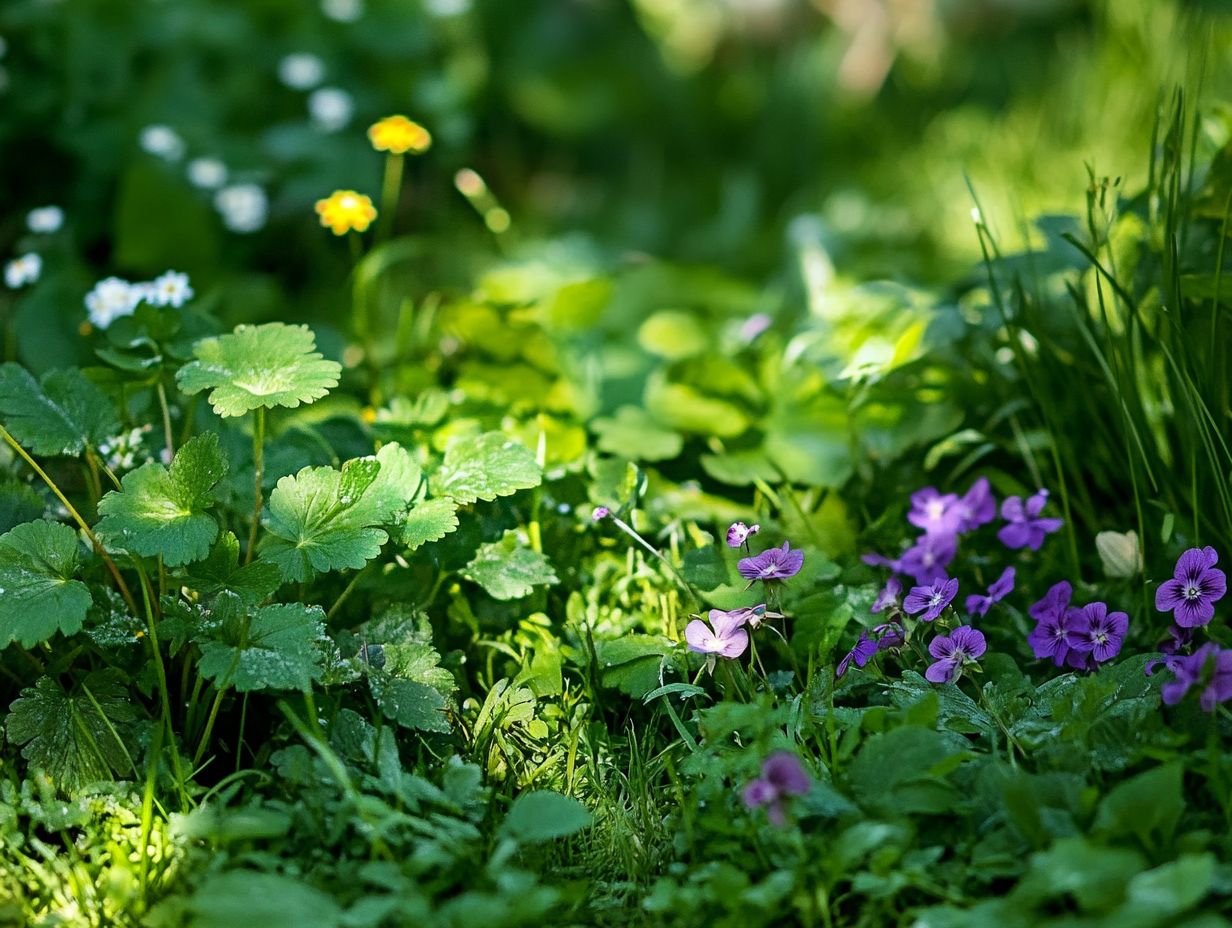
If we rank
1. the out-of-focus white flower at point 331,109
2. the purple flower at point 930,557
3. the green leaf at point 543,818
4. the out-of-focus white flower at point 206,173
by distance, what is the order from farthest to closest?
the out-of-focus white flower at point 331,109 < the out-of-focus white flower at point 206,173 < the purple flower at point 930,557 < the green leaf at point 543,818

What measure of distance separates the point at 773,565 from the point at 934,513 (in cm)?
39

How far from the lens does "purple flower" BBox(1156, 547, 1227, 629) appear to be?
138cm

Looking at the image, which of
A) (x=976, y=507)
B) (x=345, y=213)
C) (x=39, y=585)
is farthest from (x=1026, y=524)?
(x=39, y=585)

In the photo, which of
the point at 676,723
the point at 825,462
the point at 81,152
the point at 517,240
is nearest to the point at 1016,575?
the point at 825,462

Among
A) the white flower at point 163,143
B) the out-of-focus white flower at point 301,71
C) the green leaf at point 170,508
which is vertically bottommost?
the green leaf at point 170,508

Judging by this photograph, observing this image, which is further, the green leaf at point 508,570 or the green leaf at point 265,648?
Answer: the green leaf at point 508,570

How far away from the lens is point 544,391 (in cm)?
209

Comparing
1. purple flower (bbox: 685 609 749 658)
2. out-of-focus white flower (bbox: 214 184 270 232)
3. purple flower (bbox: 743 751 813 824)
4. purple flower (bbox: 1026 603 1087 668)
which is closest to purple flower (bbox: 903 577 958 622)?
purple flower (bbox: 1026 603 1087 668)

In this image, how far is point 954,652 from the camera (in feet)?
4.65

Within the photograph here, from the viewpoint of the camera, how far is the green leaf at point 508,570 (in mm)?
1549

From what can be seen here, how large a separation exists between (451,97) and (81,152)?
37.4 inches

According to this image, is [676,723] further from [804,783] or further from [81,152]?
[81,152]

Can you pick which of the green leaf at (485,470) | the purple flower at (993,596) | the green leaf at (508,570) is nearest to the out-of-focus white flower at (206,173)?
the green leaf at (485,470)

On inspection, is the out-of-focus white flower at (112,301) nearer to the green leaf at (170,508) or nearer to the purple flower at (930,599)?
the green leaf at (170,508)
